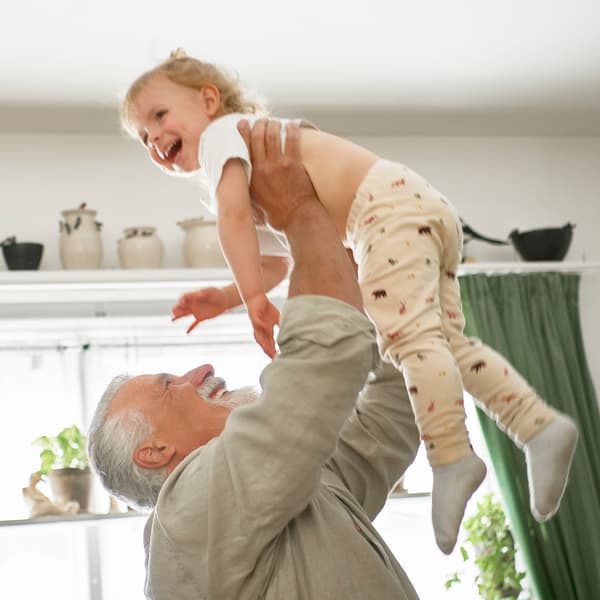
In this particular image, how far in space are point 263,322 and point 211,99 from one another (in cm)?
52

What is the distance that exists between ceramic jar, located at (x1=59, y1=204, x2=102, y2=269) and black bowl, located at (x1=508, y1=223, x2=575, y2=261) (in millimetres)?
1821

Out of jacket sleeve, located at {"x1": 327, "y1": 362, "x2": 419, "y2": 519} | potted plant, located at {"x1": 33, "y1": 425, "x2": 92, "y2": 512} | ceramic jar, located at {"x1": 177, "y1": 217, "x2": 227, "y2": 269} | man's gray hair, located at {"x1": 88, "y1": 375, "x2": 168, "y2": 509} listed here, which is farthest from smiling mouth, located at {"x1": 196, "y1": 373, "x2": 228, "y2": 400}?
ceramic jar, located at {"x1": 177, "y1": 217, "x2": 227, "y2": 269}

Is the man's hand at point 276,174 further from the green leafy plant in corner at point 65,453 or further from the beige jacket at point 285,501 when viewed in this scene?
the green leafy plant in corner at point 65,453

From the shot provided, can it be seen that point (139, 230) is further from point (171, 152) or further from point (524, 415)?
point (524, 415)

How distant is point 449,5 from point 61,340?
2.08 m

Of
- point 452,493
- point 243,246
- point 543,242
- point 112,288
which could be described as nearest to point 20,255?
point 112,288

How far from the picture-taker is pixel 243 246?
1.67 m

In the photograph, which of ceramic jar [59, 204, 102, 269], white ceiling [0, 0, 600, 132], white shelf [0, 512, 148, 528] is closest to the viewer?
white ceiling [0, 0, 600, 132]

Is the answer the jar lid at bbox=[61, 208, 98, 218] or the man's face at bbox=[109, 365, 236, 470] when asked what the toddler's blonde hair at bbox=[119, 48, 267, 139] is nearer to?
the man's face at bbox=[109, 365, 236, 470]

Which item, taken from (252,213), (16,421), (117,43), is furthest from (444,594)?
(252,213)

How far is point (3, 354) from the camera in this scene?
4.34 metres

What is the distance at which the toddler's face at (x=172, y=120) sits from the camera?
1.88m

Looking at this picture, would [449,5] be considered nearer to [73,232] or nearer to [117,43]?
[117,43]

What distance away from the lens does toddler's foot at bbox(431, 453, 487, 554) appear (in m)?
1.51
